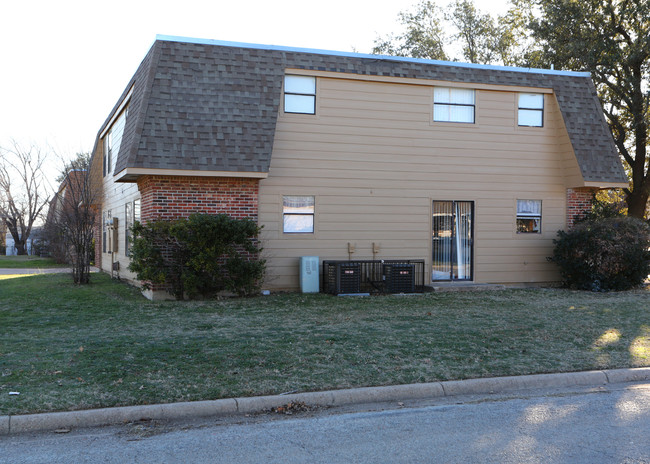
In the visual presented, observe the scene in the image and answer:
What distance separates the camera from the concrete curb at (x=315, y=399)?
5.30 m

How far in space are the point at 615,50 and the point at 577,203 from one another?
329 inches

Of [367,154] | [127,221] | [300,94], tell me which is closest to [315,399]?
[367,154]

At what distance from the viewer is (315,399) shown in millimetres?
6094

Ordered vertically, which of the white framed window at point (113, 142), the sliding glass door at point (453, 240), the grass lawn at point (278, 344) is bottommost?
the grass lawn at point (278, 344)

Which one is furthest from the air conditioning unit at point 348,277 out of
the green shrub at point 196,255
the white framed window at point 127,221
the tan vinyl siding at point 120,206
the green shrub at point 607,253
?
the white framed window at point 127,221

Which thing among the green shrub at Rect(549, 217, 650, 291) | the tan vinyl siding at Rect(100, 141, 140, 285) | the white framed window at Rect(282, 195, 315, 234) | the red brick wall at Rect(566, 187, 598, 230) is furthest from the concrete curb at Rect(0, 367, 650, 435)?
the tan vinyl siding at Rect(100, 141, 140, 285)

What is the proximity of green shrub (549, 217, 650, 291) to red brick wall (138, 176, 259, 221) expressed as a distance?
8.29 meters

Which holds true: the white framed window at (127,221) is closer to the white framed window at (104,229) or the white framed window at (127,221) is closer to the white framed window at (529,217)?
the white framed window at (104,229)

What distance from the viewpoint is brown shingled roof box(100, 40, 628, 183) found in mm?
12992

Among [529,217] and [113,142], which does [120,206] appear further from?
[529,217]

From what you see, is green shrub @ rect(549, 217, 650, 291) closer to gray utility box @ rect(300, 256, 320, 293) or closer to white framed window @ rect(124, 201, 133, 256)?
gray utility box @ rect(300, 256, 320, 293)

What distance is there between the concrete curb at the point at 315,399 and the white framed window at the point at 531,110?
10.6 metres

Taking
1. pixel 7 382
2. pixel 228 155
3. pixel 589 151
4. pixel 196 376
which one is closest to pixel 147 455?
pixel 196 376

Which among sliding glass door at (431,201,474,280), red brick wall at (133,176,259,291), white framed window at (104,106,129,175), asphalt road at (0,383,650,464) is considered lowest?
asphalt road at (0,383,650,464)
